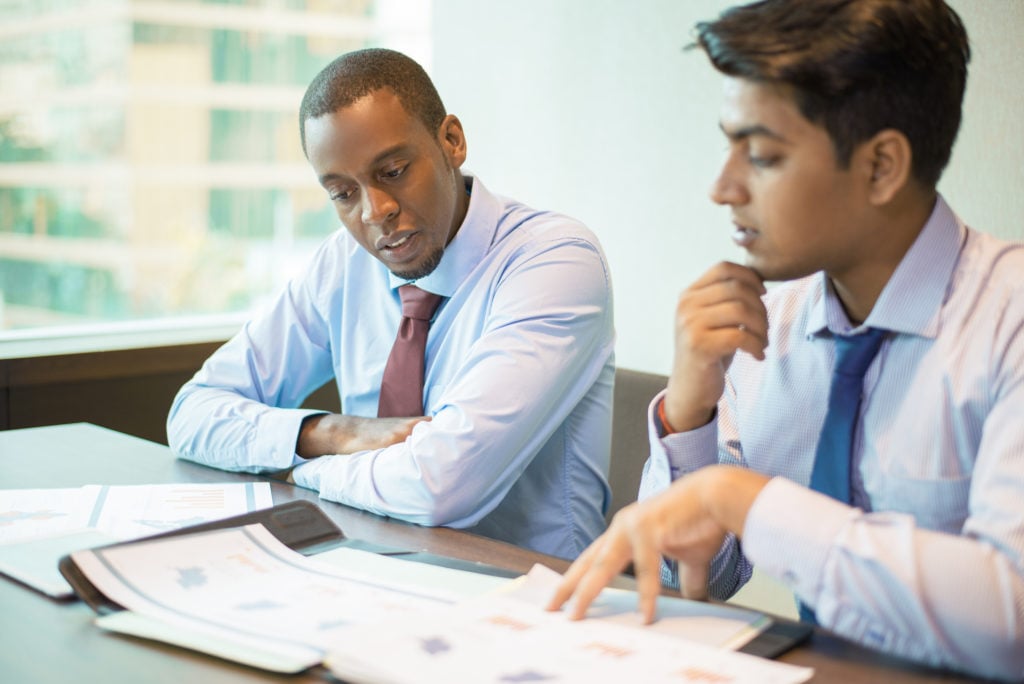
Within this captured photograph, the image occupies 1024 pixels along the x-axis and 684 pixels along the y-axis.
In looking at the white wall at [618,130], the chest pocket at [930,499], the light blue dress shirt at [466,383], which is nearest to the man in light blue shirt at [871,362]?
the chest pocket at [930,499]

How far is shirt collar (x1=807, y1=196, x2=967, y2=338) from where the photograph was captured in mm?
1228

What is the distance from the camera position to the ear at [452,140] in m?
2.00

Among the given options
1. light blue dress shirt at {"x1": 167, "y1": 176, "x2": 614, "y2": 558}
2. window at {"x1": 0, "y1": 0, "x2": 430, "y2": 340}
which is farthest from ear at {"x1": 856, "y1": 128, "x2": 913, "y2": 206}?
window at {"x1": 0, "y1": 0, "x2": 430, "y2": 340}

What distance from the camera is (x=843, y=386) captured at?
1.26 metres

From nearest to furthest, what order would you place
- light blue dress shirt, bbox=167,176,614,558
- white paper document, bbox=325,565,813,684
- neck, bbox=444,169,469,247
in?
white paper document, bbox=325,565,813,684 → light blue dress shirt, bbox=167,176,614,558 → neck, bbox=444,169,469,247

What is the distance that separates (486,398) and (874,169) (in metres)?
0.65

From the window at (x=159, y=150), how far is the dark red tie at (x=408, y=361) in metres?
1.34

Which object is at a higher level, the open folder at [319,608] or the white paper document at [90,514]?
the open folder at [319,608]

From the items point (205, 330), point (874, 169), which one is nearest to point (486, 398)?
point (874, 169)

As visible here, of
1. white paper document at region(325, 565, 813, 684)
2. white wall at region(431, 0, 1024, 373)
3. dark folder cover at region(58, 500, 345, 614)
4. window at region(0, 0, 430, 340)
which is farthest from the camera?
window at region(0, 0, 430, 340)

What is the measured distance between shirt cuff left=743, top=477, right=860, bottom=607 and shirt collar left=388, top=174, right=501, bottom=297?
97 cm

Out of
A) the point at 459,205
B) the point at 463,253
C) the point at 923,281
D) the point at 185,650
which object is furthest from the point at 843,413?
the point at 459,205

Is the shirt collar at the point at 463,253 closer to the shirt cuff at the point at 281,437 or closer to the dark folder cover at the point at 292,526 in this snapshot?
the shirt cuff at the point at 281,437

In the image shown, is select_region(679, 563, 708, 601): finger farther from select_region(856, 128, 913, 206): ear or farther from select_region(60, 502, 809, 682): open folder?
select_region(856, 128, 913, 206): ear
